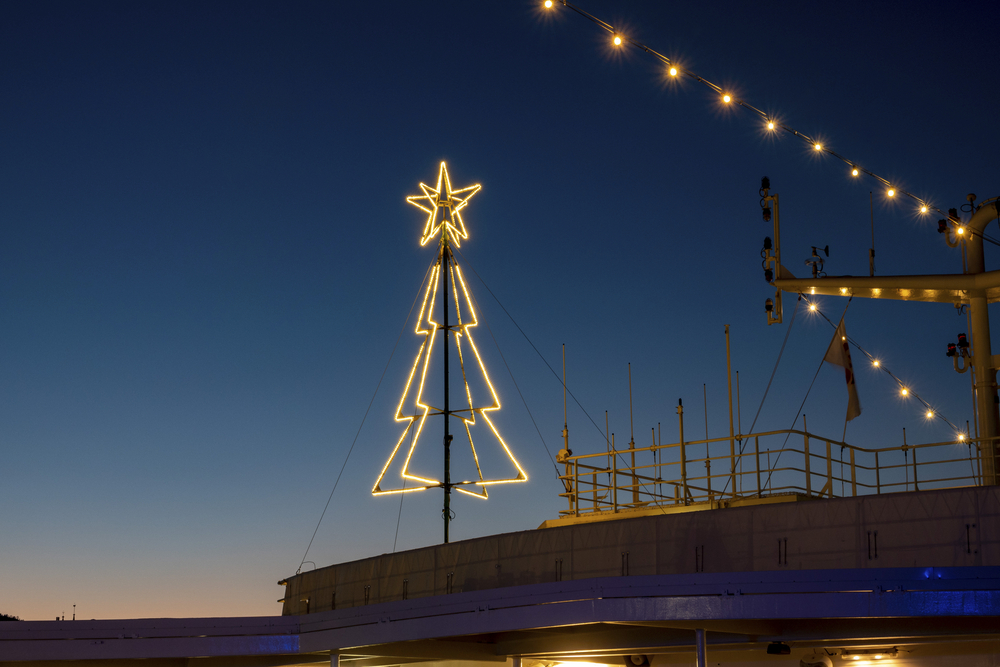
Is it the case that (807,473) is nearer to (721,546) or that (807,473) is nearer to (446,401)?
(721,546)

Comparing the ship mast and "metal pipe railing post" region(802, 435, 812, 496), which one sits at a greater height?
the ship mast

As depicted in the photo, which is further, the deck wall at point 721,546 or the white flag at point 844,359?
the white flag at point 844,359

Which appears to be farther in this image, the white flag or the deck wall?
the white flag

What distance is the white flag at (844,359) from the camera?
2361 cm

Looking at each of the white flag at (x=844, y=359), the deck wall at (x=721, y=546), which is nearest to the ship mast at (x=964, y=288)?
the white flag at (x=844, y=359)

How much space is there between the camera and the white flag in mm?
23609

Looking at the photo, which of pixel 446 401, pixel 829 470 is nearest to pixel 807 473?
pixel 829 470

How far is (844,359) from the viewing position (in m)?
24.1

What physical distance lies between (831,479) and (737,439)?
1902 mm

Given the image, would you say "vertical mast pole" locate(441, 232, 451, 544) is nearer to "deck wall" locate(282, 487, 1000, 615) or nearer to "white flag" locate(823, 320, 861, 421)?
"deck wall" locate(282, 487, 1000, 615)

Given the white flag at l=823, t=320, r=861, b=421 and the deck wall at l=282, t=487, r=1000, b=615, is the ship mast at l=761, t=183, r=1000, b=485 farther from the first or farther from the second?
the deck wall at l=282, t=487, r=1000, b=615

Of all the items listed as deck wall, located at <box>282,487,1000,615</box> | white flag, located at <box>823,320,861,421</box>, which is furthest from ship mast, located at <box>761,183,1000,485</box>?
deck wall, located at <box>282,487,1000,615</box>

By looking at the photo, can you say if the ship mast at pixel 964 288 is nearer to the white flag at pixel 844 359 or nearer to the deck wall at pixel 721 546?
the white flag at pixel 844 359

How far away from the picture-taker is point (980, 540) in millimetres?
17312
